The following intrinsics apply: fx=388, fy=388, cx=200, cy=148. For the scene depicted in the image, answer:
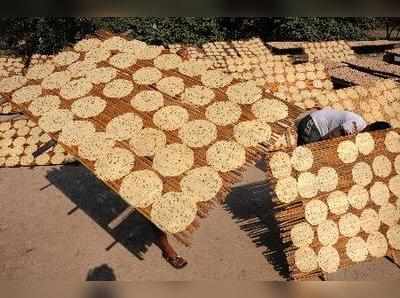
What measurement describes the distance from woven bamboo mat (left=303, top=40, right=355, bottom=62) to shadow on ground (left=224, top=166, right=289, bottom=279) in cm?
800

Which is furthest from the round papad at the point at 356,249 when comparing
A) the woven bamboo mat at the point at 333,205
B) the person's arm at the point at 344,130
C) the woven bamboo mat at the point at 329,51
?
the woven bamboo mat at the point at 329,51

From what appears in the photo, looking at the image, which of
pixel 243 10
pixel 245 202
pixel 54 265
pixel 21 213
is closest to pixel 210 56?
pixel 245 202

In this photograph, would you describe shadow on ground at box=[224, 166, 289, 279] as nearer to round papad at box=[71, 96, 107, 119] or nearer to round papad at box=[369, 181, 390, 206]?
round papad at box=[369, 181, 390, 206]

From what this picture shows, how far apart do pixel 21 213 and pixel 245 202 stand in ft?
12.1

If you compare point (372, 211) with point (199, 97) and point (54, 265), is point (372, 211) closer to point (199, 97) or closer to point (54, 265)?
point (199, 97)

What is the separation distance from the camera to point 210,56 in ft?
40.5

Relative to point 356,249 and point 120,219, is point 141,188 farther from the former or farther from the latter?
point 356,249

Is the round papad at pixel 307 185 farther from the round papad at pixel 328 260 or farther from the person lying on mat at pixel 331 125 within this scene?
the person lying on mat at pixel 331 125

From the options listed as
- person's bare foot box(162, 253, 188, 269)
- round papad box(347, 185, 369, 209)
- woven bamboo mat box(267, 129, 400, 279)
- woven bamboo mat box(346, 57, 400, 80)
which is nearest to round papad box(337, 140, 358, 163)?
woven bamboo mat box(267, 129, 400, 279)

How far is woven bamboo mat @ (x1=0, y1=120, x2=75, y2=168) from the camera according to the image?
25.2 feet

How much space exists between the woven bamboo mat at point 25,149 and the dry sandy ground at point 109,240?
0.62m

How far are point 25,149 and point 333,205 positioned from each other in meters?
6.06

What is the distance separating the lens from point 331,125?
5.58 metres

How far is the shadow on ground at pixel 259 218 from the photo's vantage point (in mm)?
5391
